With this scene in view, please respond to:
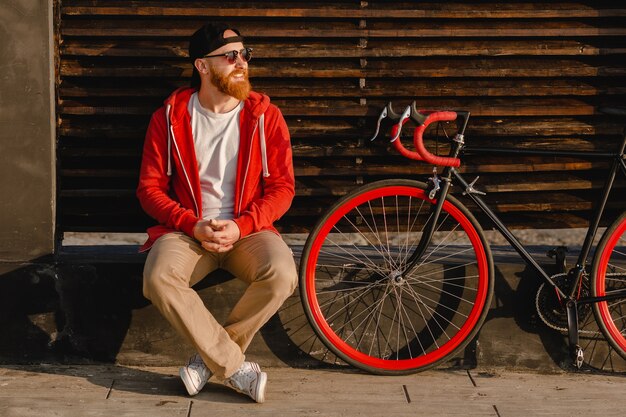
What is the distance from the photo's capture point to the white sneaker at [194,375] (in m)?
5.29

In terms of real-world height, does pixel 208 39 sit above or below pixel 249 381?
above

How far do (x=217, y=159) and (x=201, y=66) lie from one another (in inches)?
18.6

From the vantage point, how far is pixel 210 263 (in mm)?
5512

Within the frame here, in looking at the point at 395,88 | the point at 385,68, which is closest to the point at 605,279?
the point at 395,88

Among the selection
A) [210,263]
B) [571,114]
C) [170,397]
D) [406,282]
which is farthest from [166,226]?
[571,114]

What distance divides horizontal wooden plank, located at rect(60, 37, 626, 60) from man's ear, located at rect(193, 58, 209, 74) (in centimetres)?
27

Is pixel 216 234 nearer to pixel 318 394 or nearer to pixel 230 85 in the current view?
pixel 230 85

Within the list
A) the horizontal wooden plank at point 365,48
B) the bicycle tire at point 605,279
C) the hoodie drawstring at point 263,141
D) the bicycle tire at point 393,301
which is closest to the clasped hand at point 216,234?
the hoodie drawstring at point 263,141

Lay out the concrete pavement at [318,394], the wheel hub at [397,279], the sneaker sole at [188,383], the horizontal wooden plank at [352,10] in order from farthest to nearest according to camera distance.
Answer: the horizontal wooden plank at [352,10], the wheel hub at [397,279], the sneaker sole at [188,383], the concrete pavement at [318,394]

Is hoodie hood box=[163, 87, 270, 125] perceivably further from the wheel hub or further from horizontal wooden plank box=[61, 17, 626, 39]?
the wheel hub

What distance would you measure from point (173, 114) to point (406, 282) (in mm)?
1452

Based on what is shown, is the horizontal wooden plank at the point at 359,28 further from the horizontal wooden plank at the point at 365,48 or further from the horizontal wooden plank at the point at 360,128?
the horizontal wooden plank at the point at 360,128

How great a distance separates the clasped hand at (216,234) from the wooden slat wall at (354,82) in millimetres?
712

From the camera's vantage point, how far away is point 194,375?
5.31m
